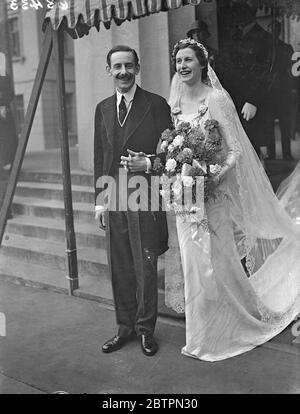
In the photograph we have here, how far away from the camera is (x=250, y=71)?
4988mm

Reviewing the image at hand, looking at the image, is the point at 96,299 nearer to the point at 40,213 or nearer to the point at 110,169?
the point at 110,169

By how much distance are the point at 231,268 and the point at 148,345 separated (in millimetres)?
809

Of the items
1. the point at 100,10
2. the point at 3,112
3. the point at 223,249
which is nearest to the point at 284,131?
the point at 223,249

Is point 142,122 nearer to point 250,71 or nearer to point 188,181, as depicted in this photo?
point 188,181

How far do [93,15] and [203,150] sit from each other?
55.9 inches

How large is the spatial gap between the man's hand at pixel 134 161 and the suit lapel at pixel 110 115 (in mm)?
199

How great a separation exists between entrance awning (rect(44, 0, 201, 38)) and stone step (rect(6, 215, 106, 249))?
2254 millimetres

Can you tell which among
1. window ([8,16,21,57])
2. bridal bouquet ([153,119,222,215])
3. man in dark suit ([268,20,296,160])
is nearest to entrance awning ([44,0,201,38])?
bridal bouquet ([153,119,222,215])

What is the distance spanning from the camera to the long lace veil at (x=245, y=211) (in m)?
3.31

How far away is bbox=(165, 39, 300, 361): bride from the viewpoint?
3.29 metres

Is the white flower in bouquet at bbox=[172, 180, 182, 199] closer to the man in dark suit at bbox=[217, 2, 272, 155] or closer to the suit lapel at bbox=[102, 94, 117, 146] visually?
the suit lapel at bbox=[102, 94, 117, 146]


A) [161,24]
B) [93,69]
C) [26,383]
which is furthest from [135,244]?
[93,69]

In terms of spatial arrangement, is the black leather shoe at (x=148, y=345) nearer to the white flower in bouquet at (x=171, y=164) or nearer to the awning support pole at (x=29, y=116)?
the white flower in bouquet at (x=171, y=164)

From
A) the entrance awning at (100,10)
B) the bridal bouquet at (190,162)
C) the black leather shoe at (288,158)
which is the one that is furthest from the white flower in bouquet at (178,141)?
the black leather shoe at (288,158)
